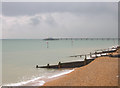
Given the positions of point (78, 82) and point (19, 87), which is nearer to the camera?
point (78, 82)

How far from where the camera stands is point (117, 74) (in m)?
13.3

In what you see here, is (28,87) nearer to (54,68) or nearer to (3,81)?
(3,81)

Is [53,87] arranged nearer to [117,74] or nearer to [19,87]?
[19,87]

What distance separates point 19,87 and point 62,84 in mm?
4314

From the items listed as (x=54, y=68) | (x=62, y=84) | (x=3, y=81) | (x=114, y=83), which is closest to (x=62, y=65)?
(x=54, y=68)

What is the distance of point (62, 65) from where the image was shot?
23109 millimetres

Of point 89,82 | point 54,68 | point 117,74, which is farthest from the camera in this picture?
point 54,68

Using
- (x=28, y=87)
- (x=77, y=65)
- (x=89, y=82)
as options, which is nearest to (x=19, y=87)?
(x=28, y=87)

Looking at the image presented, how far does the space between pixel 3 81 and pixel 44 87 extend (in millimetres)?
A: 7522

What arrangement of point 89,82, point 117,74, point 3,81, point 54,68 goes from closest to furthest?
1. point 89,82
2. point 117,74
3. point 3,81
4. point 54,68

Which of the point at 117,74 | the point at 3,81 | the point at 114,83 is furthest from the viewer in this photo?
the point at 3,81

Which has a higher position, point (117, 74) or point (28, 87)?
point (117, 74)

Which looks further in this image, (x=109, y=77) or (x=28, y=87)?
(x=28, y=87)

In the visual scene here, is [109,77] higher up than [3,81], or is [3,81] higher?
[109,77]
